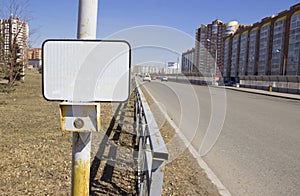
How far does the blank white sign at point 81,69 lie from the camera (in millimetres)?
1585

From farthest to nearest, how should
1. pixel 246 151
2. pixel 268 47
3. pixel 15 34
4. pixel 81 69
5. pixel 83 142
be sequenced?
pixel 268 47, pixel 15 34, pixel 246 151, pixel 83 142, pixel 81 69

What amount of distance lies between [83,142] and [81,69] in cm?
43

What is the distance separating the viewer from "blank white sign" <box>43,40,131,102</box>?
5.20ft

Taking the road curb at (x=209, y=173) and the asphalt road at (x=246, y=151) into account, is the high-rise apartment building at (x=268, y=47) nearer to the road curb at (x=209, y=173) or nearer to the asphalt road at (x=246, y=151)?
the asphalt road at (x=246, y=151)

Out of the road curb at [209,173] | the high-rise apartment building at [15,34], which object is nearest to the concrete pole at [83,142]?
the road curb at [209,173]

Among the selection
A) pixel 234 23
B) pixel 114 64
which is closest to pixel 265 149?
pixel 114 64

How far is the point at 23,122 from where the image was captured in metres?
7.96

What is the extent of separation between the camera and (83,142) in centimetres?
171

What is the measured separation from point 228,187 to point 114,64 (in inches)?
122

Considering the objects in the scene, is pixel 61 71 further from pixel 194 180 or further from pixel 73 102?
pixel 194 180

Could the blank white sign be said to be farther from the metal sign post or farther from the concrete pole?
the concrete pole

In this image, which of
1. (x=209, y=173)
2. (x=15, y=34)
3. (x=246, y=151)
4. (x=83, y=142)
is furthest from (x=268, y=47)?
(x=83, y=142)

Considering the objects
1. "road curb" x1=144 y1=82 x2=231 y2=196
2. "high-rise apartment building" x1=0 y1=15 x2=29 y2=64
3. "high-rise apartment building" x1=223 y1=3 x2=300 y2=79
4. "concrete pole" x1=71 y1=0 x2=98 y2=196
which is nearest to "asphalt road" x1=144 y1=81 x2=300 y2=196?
"road curb" x1=144 y1=82 x2=231 y2=196

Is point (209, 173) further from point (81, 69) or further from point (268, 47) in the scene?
point (268, 47)
